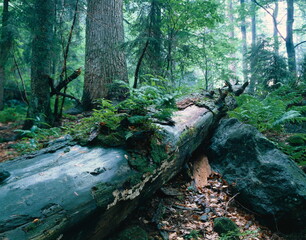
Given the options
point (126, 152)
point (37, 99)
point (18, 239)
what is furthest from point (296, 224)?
point (37, 99)

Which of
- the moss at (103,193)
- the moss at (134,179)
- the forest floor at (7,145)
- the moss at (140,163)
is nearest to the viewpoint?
the moss at (103,193)

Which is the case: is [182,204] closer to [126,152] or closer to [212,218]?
[212,218]

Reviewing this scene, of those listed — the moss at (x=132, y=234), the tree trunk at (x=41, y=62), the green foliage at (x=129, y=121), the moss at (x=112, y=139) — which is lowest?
the moss at (x=132, y=234)

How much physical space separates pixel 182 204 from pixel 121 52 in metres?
5.55

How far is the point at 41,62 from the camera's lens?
20.7ft

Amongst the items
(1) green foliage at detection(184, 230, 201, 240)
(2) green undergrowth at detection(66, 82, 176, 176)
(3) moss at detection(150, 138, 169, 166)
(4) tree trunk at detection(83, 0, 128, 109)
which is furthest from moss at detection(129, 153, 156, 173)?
(4) tree trunk at detection(83, 0, 128, 109)

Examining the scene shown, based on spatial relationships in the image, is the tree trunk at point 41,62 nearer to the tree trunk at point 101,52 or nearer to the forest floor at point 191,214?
the tree trunk at point 101,52

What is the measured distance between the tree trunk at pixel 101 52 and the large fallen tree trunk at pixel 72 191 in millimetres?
4220

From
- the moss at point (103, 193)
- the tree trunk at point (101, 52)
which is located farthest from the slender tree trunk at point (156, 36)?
the moss at point (103, 193)

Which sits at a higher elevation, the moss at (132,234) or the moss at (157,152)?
the moss at (157,152)

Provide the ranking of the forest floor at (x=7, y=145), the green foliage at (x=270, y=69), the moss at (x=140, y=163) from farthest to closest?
the green foliage at (x=270, y=69)
the forest floor at (x=7, y=145)
the moss at (x=140, y=163)

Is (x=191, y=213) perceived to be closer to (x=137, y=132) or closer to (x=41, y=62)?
(x=137, y=132)

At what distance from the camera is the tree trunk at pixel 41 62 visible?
6.32m

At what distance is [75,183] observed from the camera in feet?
6.21
